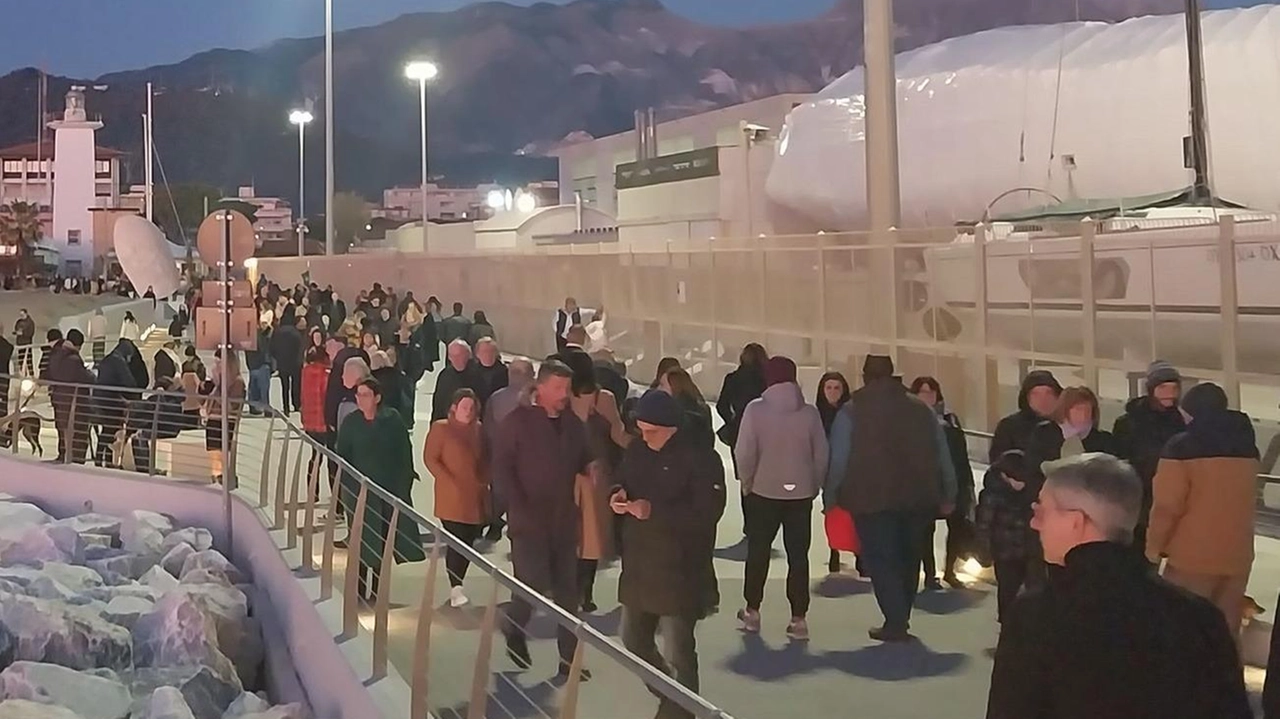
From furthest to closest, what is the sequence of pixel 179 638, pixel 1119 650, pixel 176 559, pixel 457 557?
pixel 176 559
pixel 179 638
pixel 457 557
pixel 1119 650

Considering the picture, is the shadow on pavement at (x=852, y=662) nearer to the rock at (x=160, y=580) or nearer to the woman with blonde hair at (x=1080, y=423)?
the woman with blonde hair at (x=1080, y=423)

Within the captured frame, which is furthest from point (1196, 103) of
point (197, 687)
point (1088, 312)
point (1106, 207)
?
point (197, 687)

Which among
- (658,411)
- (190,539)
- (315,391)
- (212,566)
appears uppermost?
(315,391)

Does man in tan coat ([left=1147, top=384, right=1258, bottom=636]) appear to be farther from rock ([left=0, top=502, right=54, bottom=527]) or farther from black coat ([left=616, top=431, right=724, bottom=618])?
rock ([left=0, top=502, right=54, bottom=527])

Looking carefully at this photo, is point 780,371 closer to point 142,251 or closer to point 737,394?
point 737,394

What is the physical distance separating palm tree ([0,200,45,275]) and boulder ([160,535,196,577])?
8082cm

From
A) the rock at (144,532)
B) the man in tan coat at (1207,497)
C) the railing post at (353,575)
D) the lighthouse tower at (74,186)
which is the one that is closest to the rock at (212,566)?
the rock at (144,532)

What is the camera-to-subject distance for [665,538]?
19.1ft

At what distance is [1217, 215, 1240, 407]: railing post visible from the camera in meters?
11.0

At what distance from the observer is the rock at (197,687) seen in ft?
28.1

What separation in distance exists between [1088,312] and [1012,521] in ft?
21.7

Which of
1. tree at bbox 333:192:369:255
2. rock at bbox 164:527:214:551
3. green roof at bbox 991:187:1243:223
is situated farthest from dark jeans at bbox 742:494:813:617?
tree at bbox 333:192:369:255

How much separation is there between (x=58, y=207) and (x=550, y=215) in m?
44.4

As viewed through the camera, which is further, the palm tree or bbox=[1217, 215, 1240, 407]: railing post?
the palm tree
